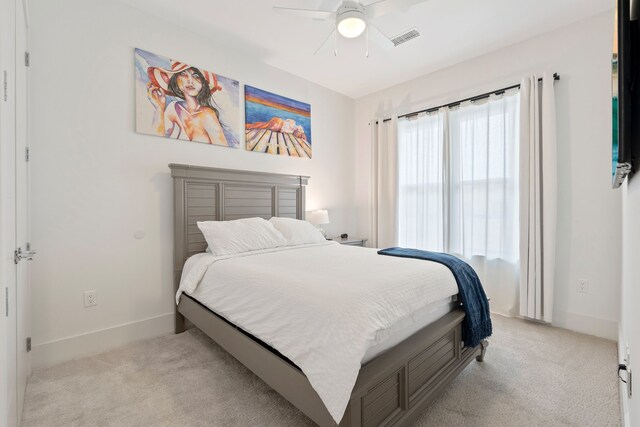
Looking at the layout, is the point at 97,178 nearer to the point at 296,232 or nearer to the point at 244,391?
the point at 296,232

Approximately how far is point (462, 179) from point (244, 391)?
3049 mm

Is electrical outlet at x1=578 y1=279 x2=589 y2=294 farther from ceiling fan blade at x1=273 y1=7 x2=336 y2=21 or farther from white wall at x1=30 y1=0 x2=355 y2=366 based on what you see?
white wall at x1=30 y1=0 x2=355 y2=366

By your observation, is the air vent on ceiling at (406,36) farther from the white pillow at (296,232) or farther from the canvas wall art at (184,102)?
the white pillow at (296,232)

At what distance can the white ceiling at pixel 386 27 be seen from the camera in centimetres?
244

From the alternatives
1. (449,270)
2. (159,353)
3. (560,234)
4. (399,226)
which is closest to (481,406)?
(449,270)

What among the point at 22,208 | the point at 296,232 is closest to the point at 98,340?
the point at 22,208

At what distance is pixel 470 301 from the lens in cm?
192

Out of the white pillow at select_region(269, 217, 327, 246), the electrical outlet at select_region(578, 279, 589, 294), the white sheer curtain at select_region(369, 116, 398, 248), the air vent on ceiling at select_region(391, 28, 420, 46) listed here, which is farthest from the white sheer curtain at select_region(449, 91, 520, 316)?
the white pillow at select_region(269, 217, 327, 246)

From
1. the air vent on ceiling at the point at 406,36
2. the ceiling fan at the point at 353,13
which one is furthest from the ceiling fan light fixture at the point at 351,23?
the air vent on ceiling at the point at 406,36

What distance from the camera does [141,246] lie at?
254cm

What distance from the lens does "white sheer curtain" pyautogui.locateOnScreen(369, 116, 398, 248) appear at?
394cm

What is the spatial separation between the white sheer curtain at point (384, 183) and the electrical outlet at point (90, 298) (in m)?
3.25

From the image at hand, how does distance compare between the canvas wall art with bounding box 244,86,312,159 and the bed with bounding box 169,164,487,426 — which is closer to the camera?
the bed with bounding box 169,164,487,426

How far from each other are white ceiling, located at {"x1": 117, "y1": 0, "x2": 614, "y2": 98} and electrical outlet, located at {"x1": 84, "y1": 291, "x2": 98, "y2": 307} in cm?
248
